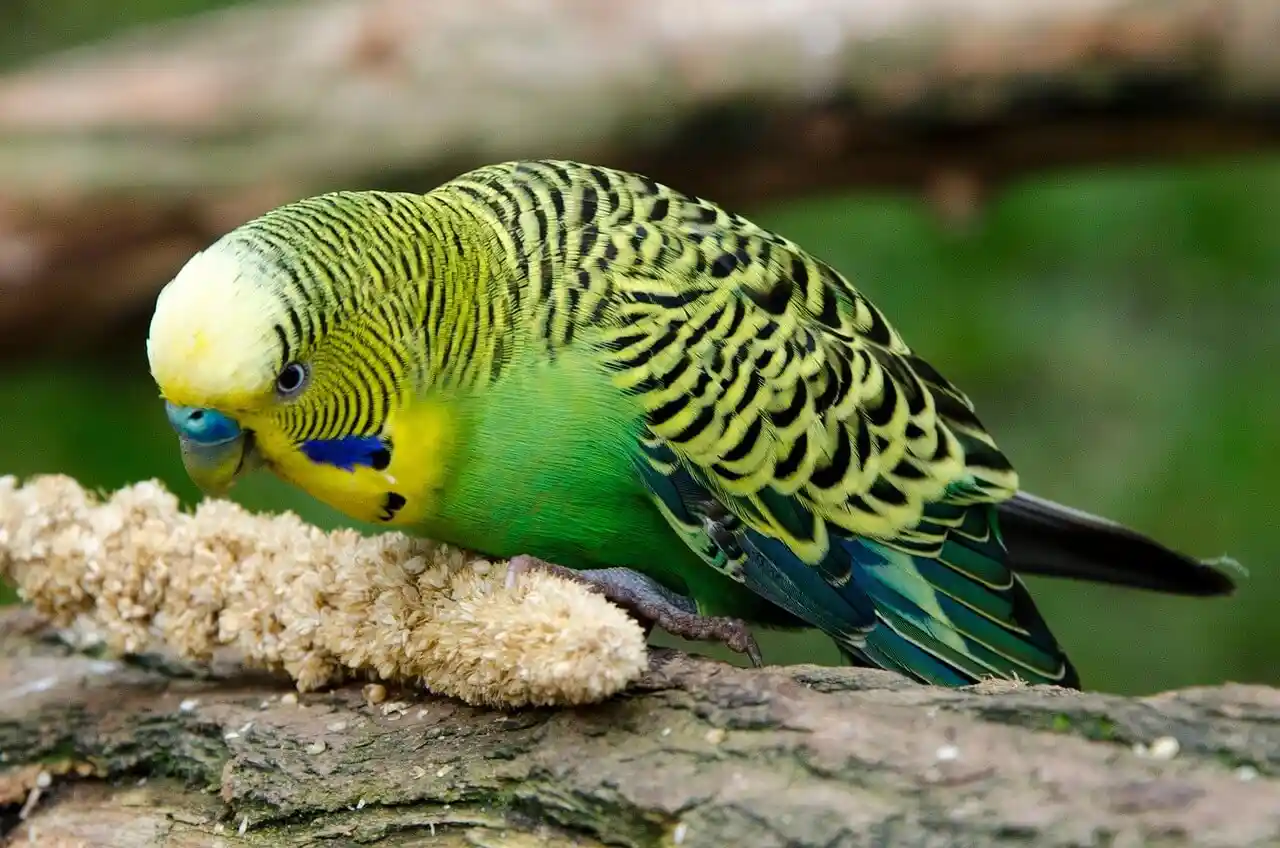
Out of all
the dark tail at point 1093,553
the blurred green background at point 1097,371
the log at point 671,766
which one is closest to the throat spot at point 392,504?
the log at point 671,766

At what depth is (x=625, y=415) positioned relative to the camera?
2.55m

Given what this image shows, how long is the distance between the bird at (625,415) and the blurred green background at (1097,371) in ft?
11.5

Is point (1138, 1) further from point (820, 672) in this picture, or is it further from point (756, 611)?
point (820, 672)

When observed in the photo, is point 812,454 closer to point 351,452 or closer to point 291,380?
point 351,452

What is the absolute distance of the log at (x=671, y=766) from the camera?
1.83 m

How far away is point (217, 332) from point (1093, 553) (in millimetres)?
2109

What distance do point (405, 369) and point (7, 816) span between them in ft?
4.64

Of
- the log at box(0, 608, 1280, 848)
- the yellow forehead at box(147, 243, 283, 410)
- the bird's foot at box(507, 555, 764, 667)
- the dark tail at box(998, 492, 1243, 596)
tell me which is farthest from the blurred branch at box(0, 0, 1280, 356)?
the yellow forehead at box(147, 243, 283, 410)

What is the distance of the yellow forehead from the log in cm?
77

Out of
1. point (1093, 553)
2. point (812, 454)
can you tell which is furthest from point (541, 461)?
point (1093, 553)

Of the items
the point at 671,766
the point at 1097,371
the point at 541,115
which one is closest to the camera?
the point at 671,766

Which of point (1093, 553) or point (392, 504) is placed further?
point (1093, 553)

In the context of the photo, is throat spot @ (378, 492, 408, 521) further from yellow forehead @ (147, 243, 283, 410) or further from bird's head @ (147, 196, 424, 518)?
yellow forehead @ (147, 243, 283, 410)

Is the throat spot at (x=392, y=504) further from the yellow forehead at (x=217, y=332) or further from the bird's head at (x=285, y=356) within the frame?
the yellow forehead at (x=217, y=332)
